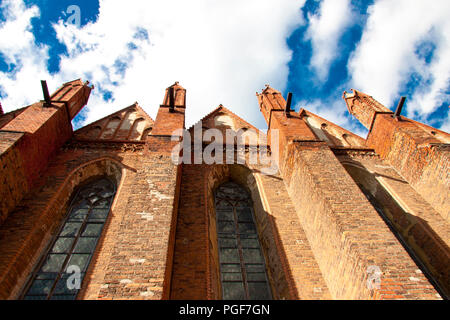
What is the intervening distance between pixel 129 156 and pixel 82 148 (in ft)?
4.42

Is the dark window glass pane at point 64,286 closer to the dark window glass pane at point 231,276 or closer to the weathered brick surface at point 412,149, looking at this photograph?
the dark window glass pane at point 231,276

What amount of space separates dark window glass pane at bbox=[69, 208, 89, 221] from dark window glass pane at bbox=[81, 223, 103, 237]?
294 millimetres

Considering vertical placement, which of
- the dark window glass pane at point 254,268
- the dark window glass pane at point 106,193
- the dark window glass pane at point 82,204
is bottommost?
the dark window glass pane at point 254,268

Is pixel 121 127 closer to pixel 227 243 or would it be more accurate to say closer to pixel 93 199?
pixel 93 199

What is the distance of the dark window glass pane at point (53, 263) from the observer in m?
4.65

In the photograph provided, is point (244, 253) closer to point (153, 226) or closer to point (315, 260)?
point (315, 260)

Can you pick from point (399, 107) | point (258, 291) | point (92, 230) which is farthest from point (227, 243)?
point (399, 107)

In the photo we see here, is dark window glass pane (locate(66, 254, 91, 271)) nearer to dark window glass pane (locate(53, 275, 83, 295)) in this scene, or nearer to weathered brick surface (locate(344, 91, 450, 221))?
dark window glass pane (locate(53, 275, 83, 295))

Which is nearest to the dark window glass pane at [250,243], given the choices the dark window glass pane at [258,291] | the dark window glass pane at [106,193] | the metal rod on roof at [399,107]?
the dark window glass pane at [258,291]

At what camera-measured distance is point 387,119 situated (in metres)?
7.72

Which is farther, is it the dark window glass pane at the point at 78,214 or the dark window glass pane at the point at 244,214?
the dark window glass pane at the point at 244,214

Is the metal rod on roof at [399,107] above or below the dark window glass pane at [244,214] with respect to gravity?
above

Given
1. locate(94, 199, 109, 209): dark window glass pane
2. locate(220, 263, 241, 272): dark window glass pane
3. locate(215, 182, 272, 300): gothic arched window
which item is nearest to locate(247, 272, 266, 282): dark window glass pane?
locate(215, 182, 272, 300): gothic arched window

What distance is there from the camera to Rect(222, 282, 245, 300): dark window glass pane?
4.62 m
